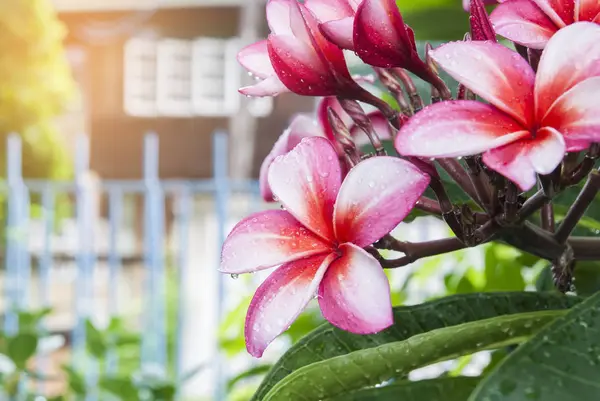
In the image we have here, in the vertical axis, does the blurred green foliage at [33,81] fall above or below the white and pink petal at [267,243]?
below

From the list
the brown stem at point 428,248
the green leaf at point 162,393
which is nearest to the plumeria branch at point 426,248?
the brown stem at point 428,248

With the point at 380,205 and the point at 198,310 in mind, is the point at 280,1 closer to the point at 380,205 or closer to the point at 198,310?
the point at 380,205

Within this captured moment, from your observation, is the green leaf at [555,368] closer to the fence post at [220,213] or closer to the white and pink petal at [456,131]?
the white and pink petal at [456,131]

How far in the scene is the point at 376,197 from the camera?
20 cm

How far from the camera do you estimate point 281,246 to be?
0.21 m

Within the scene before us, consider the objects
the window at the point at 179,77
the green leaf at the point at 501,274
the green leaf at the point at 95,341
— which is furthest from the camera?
the window at the point at 179,77

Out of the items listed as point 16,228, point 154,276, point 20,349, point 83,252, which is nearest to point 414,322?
point 20,349

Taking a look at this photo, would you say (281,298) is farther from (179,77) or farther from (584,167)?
(179,77)

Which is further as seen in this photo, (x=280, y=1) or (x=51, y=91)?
(x=51, y=91)

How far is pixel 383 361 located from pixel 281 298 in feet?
0.15

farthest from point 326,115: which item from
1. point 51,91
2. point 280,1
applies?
point 51,91

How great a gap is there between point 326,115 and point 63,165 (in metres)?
8.99

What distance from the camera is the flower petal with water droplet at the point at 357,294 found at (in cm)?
19

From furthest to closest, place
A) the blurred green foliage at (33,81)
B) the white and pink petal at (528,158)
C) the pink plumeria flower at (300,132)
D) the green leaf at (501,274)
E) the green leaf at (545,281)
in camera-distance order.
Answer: the blurred green foliage at (33,81) < the green leaf at (501,274) < the green leaf at (545,281) < the pink plumeria flower at (300,132) < the white and pink petal at (528,158)
